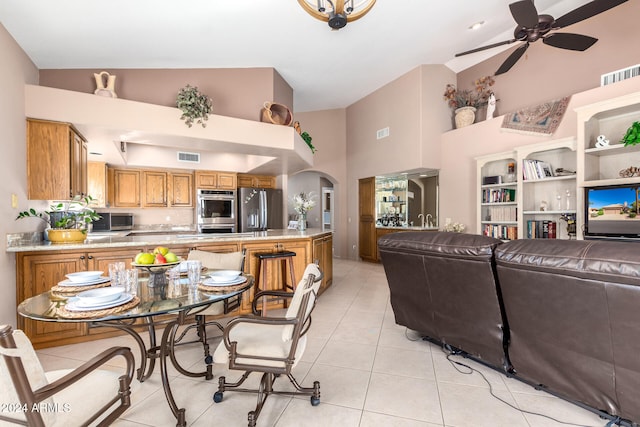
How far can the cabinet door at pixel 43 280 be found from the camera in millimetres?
2605

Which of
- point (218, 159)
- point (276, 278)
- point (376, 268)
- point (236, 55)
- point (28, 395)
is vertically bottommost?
point (376, 268)

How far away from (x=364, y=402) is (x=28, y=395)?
1683mm

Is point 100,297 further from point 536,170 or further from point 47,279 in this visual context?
point 536,170

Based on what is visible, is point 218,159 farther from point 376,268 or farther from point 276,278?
point 376,268

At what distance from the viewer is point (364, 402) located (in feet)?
6.12

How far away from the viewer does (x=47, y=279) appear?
2691 mm

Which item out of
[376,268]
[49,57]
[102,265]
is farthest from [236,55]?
[376,268]

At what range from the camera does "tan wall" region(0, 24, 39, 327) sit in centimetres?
243

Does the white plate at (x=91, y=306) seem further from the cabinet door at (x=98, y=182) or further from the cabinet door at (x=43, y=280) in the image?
the cabinet door at (x=98, y=182)

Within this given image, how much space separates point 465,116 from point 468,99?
43 cm

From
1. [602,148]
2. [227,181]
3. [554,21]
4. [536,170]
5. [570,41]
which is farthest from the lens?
[227,181]

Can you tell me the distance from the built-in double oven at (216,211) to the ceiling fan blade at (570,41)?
561 cm

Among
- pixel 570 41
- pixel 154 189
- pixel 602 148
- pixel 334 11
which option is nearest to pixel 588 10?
pixel 570 41

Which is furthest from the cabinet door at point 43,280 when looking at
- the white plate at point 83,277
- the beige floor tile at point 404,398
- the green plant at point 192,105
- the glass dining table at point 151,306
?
the beige floor tile at point 404,398
